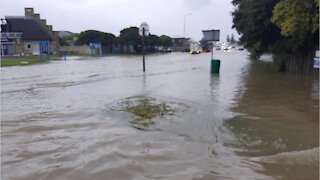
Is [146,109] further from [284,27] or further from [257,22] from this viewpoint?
[257,22]

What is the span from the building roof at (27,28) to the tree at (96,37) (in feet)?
47.0

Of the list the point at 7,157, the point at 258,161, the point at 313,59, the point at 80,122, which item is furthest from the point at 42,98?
the point at 313,59

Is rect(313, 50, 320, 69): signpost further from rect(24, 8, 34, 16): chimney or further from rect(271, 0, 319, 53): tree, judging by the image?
rect(24, 8, 34, 16): chimney

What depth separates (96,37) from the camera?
316 ft

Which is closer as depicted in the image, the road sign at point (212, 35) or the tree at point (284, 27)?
the tree at point (284, 27)

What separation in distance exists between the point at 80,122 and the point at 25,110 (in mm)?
3051

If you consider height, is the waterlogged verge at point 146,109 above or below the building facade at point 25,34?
below

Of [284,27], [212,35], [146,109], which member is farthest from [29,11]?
[146,109]

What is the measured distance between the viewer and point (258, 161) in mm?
7227

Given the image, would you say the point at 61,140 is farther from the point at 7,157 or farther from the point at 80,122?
the point at 80,122

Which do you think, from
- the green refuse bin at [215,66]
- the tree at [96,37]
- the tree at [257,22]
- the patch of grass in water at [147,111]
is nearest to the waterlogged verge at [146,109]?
the patch of grass in water at [147,111]

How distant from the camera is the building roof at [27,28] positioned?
79188mm

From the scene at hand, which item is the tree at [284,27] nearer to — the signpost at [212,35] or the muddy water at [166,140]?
the signpost at [212,35]

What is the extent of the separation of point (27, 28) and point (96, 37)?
18.9 metres
